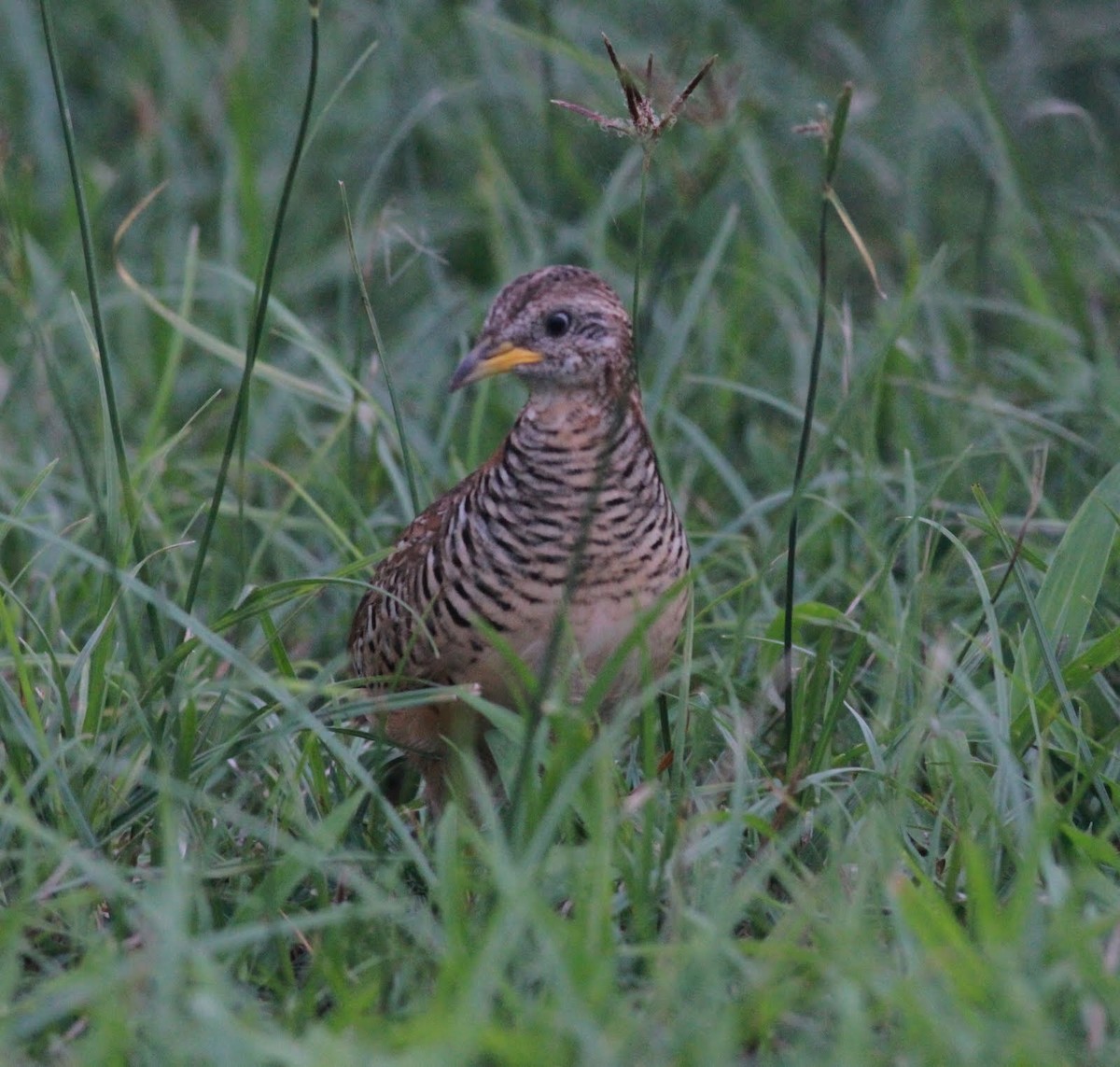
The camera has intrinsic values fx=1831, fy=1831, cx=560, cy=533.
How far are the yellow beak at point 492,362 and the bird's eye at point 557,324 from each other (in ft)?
0.17

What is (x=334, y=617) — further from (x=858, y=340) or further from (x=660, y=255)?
(x=858, y=340)

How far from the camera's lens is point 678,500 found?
15.9 ft

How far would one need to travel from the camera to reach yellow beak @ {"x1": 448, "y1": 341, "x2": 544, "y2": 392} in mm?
3623

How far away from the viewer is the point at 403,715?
12.4 ft

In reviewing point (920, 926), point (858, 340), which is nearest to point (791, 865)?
point (920, 926)

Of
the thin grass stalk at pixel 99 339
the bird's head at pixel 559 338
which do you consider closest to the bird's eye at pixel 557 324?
the bird's head at pixel 559 338

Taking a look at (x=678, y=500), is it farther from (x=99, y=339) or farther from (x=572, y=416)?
(x=99, y=339)

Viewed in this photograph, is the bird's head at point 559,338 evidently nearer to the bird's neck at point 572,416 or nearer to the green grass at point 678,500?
the bird's neck at point 572,416

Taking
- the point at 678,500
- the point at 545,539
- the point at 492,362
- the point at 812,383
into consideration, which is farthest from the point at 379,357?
the point at 678,500

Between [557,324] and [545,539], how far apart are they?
44 centimetres

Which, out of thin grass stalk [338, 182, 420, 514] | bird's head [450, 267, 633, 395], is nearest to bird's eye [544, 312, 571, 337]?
bird's head [450, 267, 633, 395]

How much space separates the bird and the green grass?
0.18 meters

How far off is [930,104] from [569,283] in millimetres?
3518

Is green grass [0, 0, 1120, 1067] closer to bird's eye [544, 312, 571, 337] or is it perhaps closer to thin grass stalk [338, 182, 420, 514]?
thin grass stalk [338, 182, 420, 514]
